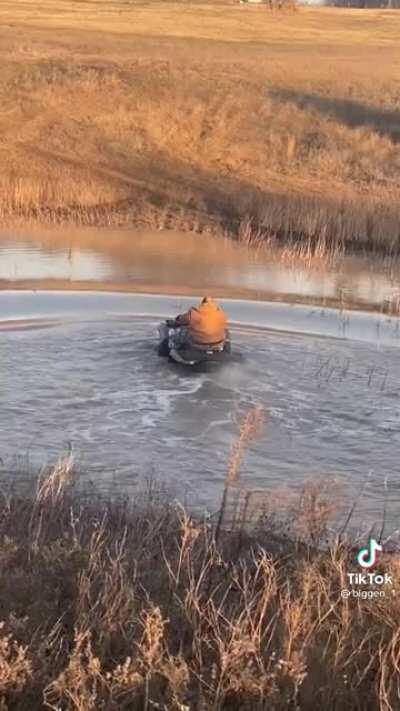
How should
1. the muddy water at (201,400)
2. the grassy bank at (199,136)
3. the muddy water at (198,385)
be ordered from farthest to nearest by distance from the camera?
1. the grassy bank at (199,136)
2. the muddy water at (198,385)
3. the muddy water at (201,400)

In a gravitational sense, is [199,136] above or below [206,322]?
above

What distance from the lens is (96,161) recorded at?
1358 inches

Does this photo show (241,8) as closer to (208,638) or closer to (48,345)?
(48,345)

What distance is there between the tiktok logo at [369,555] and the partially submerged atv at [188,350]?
649 cm

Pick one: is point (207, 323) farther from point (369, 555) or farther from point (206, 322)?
point (369, 555)

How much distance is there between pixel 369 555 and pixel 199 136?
1262 inches

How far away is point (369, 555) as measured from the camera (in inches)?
301

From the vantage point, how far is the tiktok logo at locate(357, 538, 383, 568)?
740 cm

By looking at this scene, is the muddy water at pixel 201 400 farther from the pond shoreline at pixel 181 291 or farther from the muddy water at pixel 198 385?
the pond shoreline at pixel 181 291

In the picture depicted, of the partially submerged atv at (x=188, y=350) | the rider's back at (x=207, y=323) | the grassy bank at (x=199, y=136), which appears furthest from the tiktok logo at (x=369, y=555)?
the grassy bank at (x=199, y=136)

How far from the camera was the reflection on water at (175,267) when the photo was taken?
66.2 feet

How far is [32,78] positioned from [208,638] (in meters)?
37.9

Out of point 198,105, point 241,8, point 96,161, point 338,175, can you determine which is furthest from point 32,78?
point 241,8

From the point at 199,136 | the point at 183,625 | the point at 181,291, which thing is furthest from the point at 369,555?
the point at 199,136
